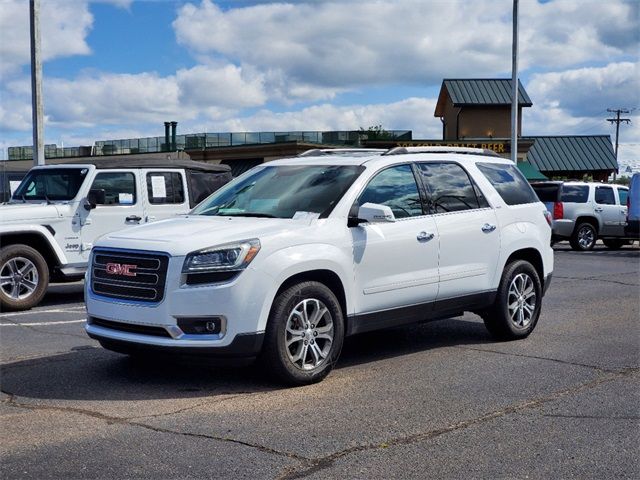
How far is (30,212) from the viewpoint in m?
11.5

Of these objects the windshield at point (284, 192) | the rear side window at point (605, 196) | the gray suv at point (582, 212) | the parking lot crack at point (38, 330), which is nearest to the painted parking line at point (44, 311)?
the parking lot crack at point (38, 330)

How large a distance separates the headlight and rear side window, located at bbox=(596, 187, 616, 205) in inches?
748

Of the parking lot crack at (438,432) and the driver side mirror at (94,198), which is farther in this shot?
the driver side mirror at (94,198)

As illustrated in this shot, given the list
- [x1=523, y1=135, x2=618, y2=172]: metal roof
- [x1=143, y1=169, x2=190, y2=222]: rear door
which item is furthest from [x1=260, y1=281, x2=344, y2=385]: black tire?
[x1=523, y1=135, x2=618, y2=172]: metal roof

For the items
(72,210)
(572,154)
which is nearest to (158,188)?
(72,210)

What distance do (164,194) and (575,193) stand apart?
1411 centimetres

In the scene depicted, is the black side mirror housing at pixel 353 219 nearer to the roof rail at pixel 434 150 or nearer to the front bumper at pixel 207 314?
the roof rail at pixel 434 150

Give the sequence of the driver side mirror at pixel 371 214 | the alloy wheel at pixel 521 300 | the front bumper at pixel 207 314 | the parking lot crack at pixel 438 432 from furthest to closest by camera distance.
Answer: the alloy wheel at pixel 521 300
the driver side mirror at pixel 371 214
the front bumper at pixel 207 314
the parking lot crack at pixel 438 432

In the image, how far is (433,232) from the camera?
25.2 ft

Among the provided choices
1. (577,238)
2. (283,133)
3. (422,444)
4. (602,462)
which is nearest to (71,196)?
(422,444)

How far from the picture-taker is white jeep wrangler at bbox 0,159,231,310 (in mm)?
11242

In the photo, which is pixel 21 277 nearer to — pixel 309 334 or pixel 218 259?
pixel 218 259

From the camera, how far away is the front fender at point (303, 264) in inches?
249

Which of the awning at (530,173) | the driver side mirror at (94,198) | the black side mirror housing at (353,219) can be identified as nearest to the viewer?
the black side mirror housing at (353,219)
